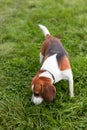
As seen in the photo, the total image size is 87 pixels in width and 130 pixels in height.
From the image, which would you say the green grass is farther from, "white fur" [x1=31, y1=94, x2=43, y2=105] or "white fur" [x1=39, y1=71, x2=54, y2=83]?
"white fur" [x1=39, y1=71, x2=54, y2=83]

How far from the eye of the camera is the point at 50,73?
394 cm

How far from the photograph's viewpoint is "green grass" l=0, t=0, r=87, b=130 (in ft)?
12.9

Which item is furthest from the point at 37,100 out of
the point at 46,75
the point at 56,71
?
the point at 56,71

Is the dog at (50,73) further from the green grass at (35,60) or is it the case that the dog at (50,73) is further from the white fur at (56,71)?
the green grass at (35,60)

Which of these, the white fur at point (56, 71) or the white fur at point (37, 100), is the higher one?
the white fur at point (56, 71)

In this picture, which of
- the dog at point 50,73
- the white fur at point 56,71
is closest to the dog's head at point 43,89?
the dog at point 50,73

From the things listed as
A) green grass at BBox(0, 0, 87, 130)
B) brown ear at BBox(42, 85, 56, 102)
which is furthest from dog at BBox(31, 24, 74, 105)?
green grass at BBox(0, 0, 87, 130)

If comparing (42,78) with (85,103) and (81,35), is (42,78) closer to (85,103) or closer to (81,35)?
(85,103)

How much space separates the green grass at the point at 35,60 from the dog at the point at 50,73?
261mm

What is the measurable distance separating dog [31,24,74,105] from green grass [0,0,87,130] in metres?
0.26

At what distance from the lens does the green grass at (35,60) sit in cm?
394

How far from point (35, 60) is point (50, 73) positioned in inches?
50.3

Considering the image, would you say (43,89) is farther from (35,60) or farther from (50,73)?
(35,60)

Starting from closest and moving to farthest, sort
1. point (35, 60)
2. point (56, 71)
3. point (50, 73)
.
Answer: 1. point (50, 73)
2. point (56, 71)
3. point (35, 60)
